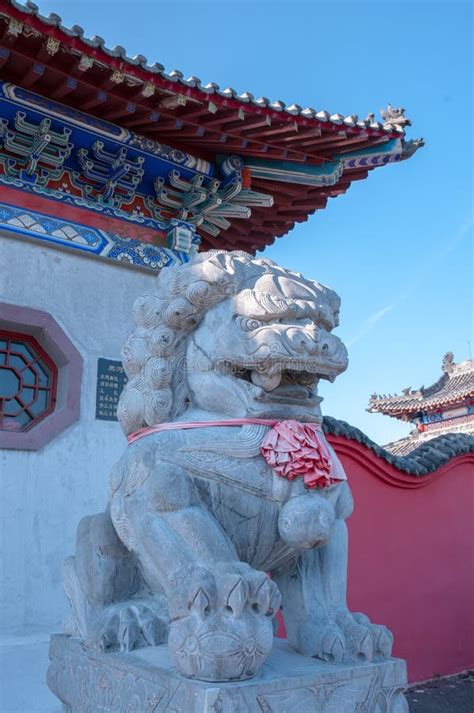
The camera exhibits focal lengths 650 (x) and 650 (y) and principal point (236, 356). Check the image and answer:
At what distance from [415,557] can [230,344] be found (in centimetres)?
364

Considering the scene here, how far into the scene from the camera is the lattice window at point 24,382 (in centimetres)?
402

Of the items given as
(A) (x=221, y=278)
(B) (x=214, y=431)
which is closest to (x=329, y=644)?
(B) (x=214, y=431)

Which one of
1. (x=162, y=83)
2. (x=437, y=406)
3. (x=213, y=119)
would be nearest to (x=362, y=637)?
(x=162, y=83)

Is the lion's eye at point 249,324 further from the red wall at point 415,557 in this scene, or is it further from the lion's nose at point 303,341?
the red wall at point 415,557

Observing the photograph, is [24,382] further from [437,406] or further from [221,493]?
[437,406]

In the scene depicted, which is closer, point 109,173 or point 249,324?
point 249,324

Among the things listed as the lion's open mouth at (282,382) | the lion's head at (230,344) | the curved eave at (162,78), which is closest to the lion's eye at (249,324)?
the lion's head at (230,344)

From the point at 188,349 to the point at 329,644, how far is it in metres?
0.86

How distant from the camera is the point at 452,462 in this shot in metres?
5.26

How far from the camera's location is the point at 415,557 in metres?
4.79

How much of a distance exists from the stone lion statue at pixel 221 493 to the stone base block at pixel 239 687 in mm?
46

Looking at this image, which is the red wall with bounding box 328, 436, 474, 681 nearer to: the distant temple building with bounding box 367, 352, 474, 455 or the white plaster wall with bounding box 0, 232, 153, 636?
the white plaster wall with bounding box 0, 232, 153, 636

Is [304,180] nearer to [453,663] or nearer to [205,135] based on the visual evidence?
[205,135]

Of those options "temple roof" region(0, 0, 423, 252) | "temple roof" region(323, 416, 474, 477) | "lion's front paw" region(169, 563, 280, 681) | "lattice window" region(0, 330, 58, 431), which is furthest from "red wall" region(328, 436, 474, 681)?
"lion's front paw" region(169, 563, 280, 681)
